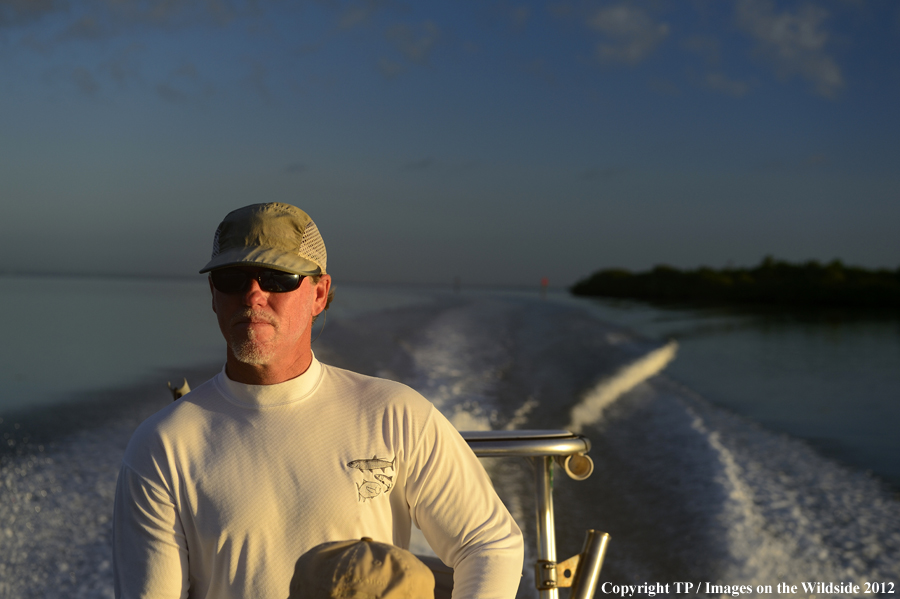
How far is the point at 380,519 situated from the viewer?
1347 millimetres

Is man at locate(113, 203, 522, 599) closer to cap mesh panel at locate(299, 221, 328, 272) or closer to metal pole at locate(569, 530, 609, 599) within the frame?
cap mesh panel at locate(299, 221, 328, 272)

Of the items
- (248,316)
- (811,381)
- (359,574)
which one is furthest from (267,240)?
(811,381)

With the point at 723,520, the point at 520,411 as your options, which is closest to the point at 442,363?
the point at 520,411

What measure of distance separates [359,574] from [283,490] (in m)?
0.82

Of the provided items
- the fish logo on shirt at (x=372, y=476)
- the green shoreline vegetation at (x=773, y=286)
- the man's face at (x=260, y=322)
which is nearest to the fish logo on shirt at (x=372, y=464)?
the fish logo on shirt at (x=372, y=476)

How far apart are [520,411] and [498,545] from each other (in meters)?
5.66

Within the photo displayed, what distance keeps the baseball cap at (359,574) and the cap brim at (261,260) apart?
82 cm

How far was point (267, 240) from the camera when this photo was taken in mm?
1312

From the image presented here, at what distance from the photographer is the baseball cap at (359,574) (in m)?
0.52

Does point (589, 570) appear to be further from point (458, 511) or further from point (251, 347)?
point (251, 347)

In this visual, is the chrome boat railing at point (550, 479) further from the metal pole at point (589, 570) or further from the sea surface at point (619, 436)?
the sea surface at point (619, 436)

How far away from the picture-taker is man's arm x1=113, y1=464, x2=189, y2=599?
4.08ft

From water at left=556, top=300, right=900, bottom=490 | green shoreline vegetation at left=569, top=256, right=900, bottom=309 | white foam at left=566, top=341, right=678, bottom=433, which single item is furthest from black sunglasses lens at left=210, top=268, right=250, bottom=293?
green shoreline vegetation at left=569, top=256, right=900, bottom=309

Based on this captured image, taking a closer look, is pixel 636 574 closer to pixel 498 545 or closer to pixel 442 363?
pixel 498 545
